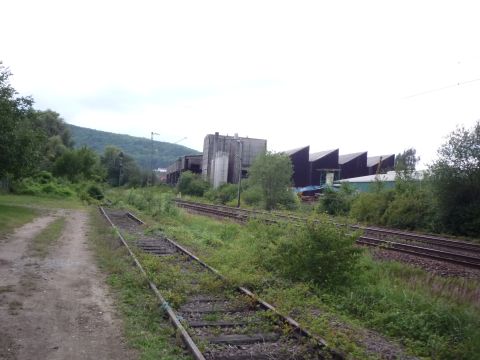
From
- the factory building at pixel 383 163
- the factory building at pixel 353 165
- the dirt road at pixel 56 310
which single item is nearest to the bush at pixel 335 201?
the dirt road at pixel 56 310

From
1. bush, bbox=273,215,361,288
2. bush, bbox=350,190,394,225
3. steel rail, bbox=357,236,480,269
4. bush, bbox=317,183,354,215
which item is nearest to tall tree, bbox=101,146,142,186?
bush, bbox=317,183,354,215

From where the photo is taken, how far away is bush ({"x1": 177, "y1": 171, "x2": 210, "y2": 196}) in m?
79.4

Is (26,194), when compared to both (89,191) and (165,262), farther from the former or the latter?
(165,262)

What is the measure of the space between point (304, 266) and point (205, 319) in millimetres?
3331

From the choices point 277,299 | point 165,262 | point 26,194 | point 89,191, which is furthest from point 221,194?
point 277,299

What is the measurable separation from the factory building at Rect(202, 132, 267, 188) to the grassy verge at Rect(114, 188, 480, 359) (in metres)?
67.9

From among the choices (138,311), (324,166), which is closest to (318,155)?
(324,166)

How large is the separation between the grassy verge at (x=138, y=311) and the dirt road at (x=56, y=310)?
18 cm

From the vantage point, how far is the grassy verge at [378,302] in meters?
6.50

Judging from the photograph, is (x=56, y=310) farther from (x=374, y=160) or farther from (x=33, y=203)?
(x=374, y=160)

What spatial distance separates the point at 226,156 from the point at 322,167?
1669 cm

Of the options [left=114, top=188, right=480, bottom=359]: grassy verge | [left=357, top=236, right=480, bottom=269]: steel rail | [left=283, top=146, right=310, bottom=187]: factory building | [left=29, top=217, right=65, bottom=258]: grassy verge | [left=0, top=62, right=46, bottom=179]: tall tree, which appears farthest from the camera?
[left=283, top=146, right=310, bottom=187]: factory building

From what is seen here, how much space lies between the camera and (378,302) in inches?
331

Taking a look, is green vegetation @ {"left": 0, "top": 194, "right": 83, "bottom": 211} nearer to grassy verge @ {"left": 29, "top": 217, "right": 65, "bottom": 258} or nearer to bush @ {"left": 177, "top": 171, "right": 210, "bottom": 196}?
grassy verge @ {"left": 29, "top": 217, "right": 65, "bottom": 258}
